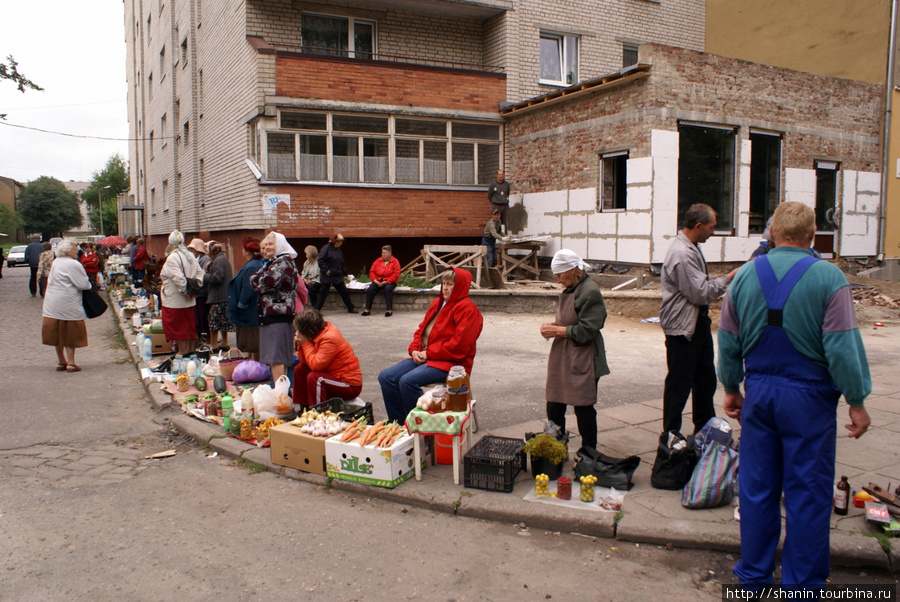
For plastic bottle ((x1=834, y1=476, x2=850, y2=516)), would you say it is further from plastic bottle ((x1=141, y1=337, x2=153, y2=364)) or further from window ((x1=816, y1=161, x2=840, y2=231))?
window ((x1=816, y1=161, x2=840, y2=231))

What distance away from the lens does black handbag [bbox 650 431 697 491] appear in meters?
4.56

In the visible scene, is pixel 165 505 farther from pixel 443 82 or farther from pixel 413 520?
pixel 443 82

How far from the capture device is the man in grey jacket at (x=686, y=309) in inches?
194

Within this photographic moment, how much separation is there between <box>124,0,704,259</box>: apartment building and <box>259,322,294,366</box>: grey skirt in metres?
9.46

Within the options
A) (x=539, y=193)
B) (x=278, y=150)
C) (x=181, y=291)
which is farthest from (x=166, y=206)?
(x=181, y=291)

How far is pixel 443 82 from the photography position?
698 inches

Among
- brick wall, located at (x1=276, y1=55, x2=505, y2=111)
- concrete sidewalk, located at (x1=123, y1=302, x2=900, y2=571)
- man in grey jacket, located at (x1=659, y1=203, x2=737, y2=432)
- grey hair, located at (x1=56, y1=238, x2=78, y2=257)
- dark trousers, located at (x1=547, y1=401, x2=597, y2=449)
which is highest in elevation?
brick wall, located at (x1=276, y1=55, x2=505, y2=111)

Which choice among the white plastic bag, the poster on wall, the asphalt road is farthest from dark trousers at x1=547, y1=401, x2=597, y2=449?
the poster on wall

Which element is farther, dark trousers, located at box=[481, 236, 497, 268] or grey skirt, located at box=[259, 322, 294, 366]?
dark trousers, located at box=[481, 236, 497, 268]

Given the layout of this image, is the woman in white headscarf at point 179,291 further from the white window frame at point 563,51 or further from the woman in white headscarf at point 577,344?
the white window frame at point 563,51

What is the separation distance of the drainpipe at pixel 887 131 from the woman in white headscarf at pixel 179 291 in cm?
1687

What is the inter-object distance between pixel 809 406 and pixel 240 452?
4463 mm

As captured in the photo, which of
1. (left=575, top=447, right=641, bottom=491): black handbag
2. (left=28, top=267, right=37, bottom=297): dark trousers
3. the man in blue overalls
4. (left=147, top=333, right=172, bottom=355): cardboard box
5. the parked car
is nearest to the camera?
the man in blue overalls

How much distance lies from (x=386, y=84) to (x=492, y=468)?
563 inches
